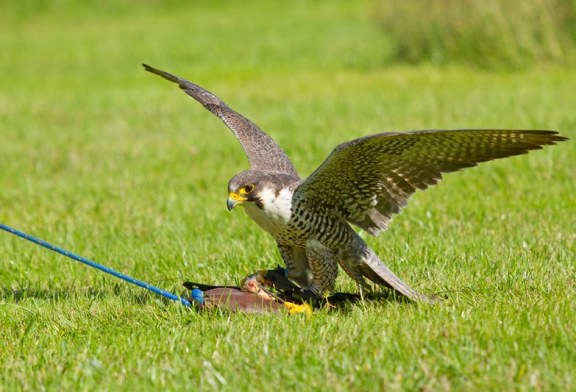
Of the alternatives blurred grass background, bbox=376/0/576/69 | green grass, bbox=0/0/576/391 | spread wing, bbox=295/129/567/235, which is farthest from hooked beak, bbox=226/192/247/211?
blurred grass background, bbox=376/0/576/69

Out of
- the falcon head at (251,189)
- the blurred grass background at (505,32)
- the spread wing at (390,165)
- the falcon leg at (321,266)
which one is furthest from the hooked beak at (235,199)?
the blurred grass background at (505,32)

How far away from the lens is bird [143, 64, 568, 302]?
14.9 feet

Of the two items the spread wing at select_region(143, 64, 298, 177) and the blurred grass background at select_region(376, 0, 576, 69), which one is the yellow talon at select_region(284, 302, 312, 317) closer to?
the spread wing at select_region(143, 64, 298, 177)

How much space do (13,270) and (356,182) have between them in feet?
7.82

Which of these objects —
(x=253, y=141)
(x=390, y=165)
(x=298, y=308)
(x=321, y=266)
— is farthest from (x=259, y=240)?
(x=390, y=165)

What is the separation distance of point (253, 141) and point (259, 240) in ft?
3.50

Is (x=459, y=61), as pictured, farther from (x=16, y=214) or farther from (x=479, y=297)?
(x=479, y=297)

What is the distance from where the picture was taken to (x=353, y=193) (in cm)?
489

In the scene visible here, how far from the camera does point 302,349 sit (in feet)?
13.3

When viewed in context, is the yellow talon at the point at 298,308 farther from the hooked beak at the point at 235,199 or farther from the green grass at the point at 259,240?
→ the hooked beak at the point at 235,199

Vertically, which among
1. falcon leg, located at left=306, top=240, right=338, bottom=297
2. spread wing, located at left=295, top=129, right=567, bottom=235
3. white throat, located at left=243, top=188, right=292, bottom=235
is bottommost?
falcon leg, located at left=306, top=240, right=338, bottom=297

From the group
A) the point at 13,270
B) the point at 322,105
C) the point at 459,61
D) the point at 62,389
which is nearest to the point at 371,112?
the point at 322,105

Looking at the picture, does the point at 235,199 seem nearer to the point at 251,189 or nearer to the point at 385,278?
the point at 251,189

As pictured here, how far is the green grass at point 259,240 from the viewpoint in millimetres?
3881
